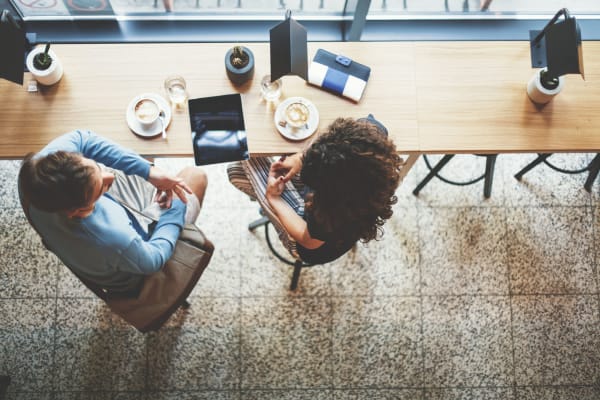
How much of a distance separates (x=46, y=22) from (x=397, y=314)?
2.18 metres

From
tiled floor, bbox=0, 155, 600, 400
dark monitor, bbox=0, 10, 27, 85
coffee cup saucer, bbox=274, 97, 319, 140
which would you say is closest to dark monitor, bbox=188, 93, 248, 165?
coffee cup saucer, bbox=274, 97, 319, 140

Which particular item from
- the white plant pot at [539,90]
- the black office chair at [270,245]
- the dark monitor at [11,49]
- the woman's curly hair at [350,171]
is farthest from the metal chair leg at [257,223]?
the white plant pot at [539,90]

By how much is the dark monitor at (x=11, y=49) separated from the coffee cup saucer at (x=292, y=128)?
0.89 m

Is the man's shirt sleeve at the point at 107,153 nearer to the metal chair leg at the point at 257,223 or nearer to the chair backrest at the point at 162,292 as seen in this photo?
the chair backrest at the point at 162,292

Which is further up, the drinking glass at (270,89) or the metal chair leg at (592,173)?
the drinking glass at (270,89)

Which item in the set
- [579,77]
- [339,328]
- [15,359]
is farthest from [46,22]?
[579,77]

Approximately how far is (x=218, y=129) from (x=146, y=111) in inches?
10.6

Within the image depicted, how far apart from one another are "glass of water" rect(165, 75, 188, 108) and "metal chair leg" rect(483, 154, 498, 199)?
1.44m

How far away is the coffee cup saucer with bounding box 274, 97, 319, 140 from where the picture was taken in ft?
5.96

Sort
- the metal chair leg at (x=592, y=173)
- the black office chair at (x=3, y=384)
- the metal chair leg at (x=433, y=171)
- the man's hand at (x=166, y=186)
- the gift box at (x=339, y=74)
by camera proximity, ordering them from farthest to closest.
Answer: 1. the metal chair leg at (x=592, y=173)
2. the metal chair leg at (x=433, y=171)
3. the black office chair at (x=3, y=384)
4. the gift box at (x=339, y=74)
5. the man's hand at (x=166, y=186)

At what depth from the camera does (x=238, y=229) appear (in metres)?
2.52

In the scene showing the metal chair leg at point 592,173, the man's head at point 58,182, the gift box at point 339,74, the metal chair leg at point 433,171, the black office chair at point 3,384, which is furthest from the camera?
the metal chair leg at point 592,173

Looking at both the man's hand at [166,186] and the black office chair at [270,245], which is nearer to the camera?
the man's hand at [166,186]

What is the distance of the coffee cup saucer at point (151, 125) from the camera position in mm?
1790
